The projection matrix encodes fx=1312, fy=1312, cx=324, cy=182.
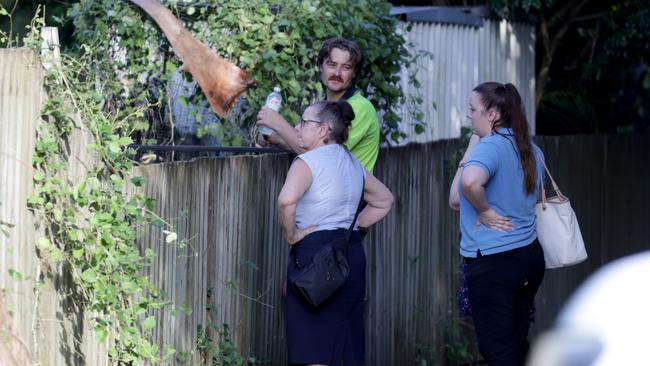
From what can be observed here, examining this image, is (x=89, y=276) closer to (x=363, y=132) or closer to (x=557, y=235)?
(x=363, y=132)

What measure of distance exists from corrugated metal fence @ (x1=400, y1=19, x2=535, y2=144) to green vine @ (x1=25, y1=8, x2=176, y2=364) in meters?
4.86

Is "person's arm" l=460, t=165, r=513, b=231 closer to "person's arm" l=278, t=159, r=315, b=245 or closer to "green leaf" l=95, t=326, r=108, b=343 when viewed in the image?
"person's arm" l=278, t=159, r=315, b=245

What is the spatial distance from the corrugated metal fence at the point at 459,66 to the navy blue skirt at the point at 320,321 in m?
3.71

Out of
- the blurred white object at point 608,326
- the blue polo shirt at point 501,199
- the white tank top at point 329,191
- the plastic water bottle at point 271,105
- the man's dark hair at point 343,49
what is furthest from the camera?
the man's dark hair at point 343,49

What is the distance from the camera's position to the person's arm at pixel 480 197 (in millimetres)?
6742

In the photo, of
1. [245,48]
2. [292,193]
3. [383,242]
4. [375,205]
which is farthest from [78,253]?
[383,242]

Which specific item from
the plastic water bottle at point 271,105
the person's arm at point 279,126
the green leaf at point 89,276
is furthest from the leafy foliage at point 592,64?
the green leaf at point 89,276

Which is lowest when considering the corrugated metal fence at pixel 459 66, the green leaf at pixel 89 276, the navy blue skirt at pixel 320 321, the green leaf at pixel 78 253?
the navy blue skirt at pixel 320 321

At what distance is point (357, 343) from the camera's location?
6.88m

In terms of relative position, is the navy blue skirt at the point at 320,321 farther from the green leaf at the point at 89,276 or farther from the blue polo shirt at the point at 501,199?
the green leaf at the point at 89,276

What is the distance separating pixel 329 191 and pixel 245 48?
1894mm

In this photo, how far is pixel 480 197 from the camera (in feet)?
22.2

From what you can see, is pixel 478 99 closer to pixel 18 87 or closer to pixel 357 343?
pixel 357 343

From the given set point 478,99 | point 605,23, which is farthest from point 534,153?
point 605,23
